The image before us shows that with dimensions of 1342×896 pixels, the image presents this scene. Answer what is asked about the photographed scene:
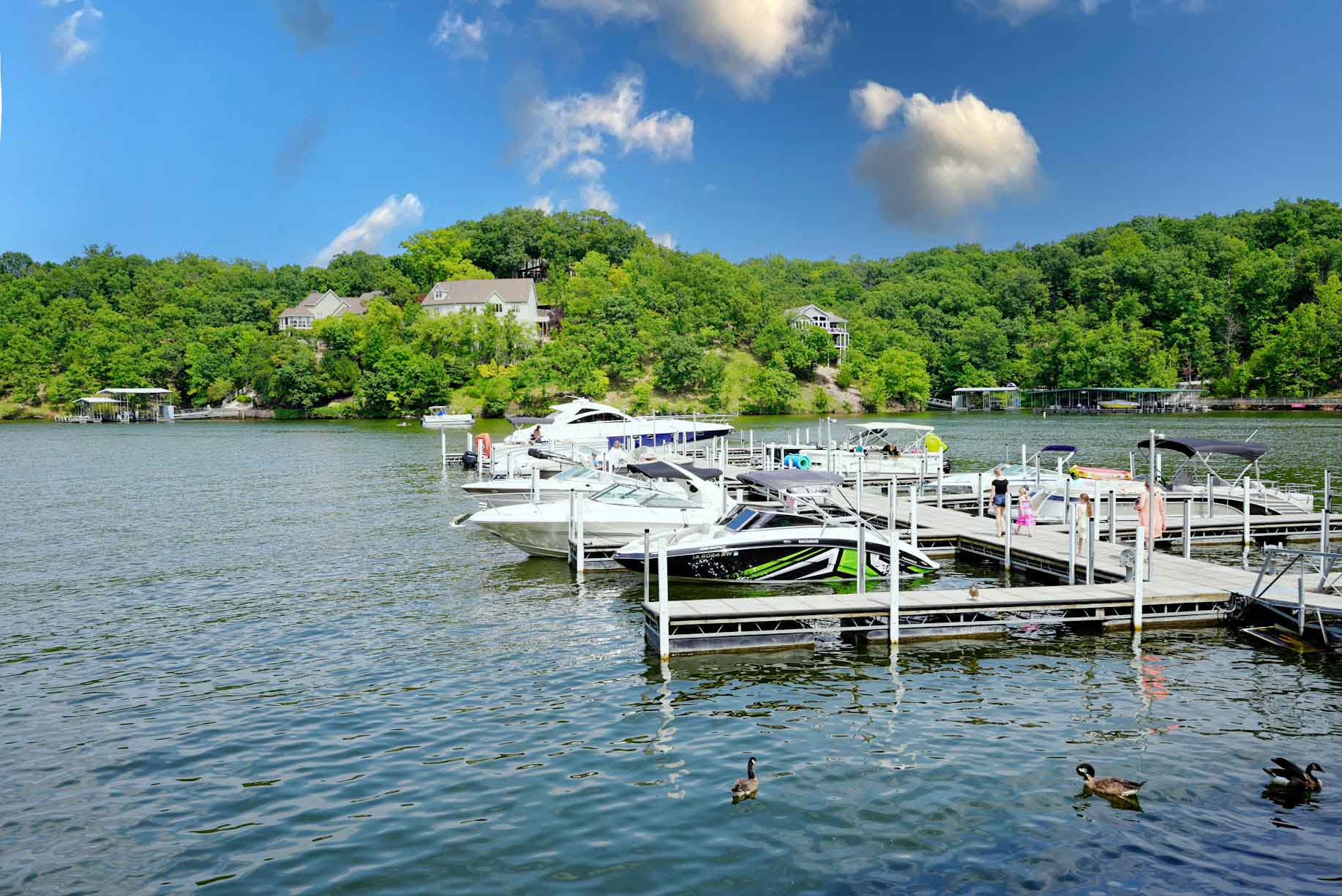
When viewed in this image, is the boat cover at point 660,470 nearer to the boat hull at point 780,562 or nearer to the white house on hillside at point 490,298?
the boat hull at point 780,562

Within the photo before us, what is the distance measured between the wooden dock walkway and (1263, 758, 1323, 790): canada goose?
653 centimetres

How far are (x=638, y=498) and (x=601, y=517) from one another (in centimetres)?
130

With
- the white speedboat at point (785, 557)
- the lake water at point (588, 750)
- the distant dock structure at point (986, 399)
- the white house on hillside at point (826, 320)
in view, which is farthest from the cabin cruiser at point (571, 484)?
the distant dock structure at point (986, 399)

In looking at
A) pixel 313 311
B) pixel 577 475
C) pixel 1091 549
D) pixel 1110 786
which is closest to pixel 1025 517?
pixel 1091 549

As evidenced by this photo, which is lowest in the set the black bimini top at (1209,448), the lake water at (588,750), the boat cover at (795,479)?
the lake water at (588,750)

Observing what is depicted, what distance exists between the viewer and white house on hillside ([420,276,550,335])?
13912 centimetres

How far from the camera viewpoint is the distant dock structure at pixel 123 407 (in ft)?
418

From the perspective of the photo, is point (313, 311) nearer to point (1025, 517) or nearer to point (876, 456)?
point (876, 456)

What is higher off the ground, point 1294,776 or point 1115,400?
point 1115,400

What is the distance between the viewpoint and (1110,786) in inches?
417

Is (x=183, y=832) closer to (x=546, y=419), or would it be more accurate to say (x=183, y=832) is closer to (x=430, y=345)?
(x=546, y=419)

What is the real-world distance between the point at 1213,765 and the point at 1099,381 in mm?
134707

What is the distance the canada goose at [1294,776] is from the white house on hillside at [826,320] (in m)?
132

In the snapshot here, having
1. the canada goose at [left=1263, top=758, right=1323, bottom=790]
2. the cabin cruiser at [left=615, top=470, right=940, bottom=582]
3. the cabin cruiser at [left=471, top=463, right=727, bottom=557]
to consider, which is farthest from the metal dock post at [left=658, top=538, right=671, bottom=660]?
the canada goose at [left=1263, top=758, right=1323, bottom=790]
